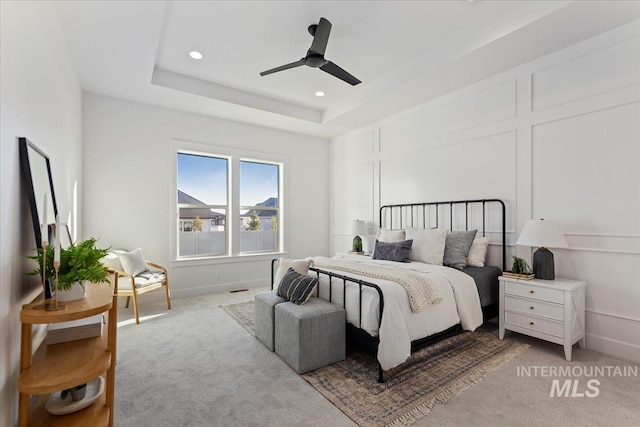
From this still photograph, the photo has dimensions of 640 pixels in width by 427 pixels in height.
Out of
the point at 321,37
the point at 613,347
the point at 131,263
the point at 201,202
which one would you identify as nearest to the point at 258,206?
the point at 201,202

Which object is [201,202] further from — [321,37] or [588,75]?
[588,75]

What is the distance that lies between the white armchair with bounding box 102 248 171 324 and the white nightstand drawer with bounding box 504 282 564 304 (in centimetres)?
395

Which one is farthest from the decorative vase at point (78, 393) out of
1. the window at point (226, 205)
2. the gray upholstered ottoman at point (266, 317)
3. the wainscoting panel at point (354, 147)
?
the wainscoting panel at point (354, 147)

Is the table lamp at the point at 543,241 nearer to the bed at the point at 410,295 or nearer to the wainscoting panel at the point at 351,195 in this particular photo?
the bed at the point at 410,295

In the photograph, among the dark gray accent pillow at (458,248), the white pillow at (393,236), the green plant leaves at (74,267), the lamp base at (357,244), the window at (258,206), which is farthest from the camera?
the window at (258,206)

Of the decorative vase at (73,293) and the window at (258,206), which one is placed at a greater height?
the window at (258,206)

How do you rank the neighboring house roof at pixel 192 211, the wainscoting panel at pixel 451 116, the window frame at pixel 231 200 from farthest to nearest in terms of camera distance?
the neighboring house roof at pixel 192 211, the window frame at pixel 231 200, the wainscoting panel at pixel 451 116

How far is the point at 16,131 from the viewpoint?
1.45 m

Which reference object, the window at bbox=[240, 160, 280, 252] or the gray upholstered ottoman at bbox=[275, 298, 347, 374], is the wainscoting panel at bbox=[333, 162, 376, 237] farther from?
the gray upholstered ottoman at bbox=[275, 298, 347, 374]

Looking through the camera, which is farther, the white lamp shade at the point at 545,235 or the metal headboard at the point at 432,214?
the metal headboard at the point at 432,214

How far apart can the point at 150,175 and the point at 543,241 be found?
16.0ft

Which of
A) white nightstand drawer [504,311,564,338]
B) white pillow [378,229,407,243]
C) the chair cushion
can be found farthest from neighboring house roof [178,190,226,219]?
white nightstand drawer [504,311,564,338]

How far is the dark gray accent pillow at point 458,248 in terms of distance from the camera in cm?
333

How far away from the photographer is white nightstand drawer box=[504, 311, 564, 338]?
2600 mm
